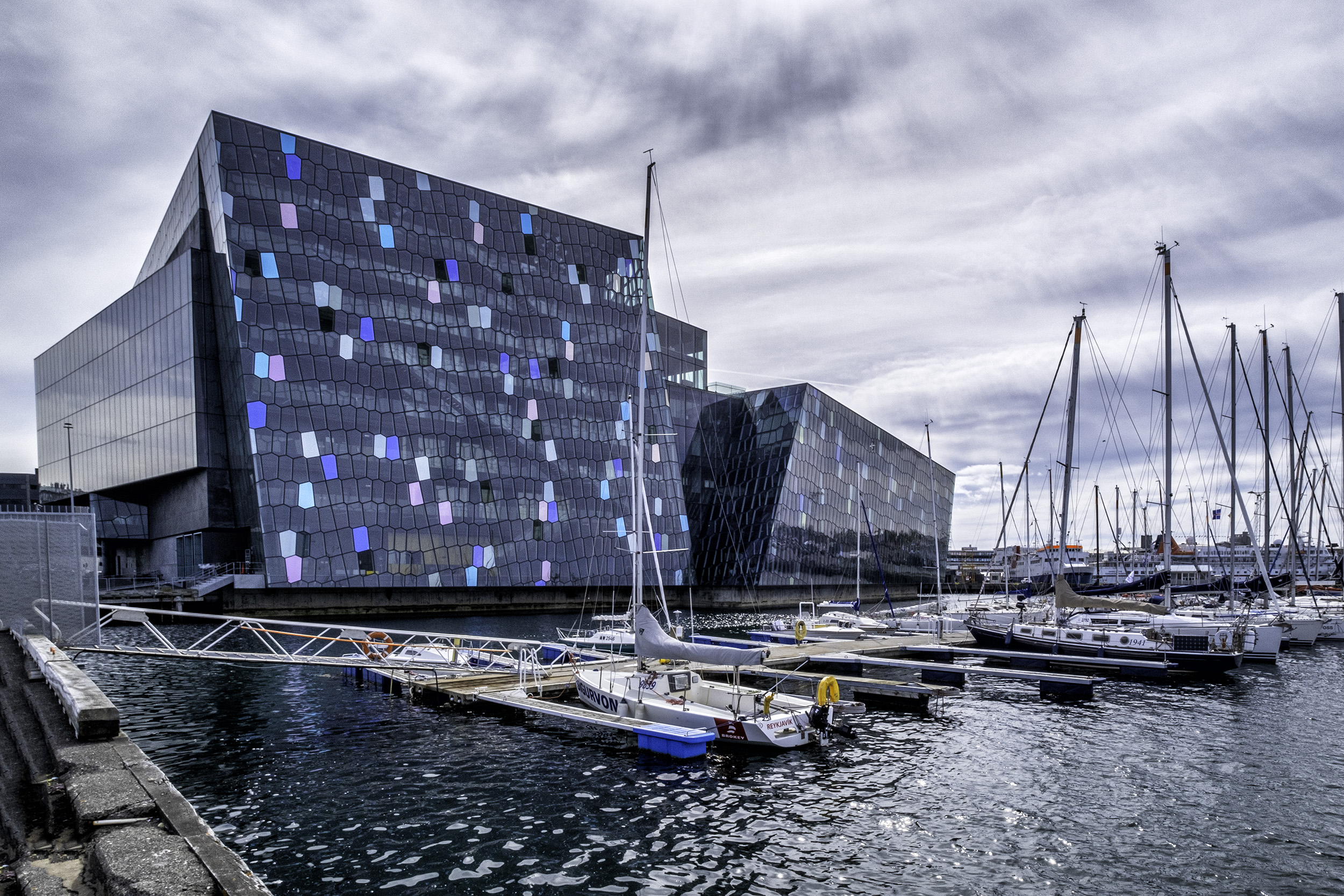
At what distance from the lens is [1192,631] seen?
1414 inches

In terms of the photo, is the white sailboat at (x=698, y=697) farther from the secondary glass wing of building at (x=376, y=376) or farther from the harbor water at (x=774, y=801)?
the secondary glass wing of building at (x=376, y=376)

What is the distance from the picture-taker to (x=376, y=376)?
6175 cm

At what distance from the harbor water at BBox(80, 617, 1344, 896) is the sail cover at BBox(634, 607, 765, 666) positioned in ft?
8.80

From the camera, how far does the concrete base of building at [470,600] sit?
184 feet

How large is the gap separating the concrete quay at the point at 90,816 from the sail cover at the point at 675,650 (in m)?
14.0

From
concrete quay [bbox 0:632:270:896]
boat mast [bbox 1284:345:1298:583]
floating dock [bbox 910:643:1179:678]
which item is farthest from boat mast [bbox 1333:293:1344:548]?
concrete quay [bbox 0:632:270:896]

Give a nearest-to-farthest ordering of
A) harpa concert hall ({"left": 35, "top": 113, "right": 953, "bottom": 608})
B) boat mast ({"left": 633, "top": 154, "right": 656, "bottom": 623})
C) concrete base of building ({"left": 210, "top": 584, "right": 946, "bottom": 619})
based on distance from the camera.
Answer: boat mast ({"left": 633, "top": 154, "right": 656, "bottom": 623}) → concrete base of building ({"left": 210, "top": 584, "right": 946, "bottom": 619}) → harpa concert hall ({"left": 35, "top": 113, "right": 953, "bottom": 608})

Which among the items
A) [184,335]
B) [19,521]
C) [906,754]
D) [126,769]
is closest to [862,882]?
[906,754]

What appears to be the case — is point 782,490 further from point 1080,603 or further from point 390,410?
point 1080,603

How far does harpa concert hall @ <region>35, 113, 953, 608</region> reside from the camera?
5744 centimetres

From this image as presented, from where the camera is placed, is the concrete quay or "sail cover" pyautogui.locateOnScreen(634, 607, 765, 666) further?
"sail cover" pyautogui.locateOnScreen(634, 607, 765, 666)

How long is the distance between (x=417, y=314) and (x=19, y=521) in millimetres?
48593

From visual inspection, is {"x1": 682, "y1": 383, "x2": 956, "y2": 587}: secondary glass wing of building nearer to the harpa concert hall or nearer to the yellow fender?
the harpa concert hall

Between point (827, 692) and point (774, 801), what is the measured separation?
5977 millimetres
